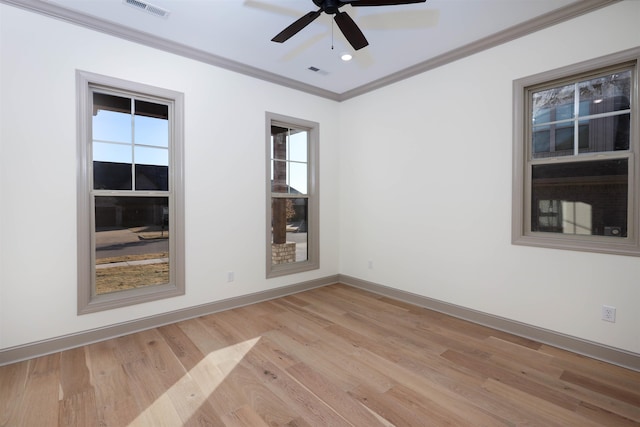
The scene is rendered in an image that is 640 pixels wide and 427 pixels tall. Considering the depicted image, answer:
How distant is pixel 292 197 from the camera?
4418mm

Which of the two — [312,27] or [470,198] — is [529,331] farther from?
[312,27]

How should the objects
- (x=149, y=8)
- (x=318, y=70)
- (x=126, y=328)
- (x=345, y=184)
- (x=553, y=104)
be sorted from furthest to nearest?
(x=345, y=184) → (x=318, y=70) → (x=126, y=328) → (x=553, y=104) → (x=149, y=8)

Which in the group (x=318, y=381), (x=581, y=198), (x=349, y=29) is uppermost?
(x=349, y=29)

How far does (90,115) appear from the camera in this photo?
285 cm

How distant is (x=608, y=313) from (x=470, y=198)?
1.45 metres

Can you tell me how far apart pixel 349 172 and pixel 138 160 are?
2.76 meters

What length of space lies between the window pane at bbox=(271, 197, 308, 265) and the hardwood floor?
1.36 m

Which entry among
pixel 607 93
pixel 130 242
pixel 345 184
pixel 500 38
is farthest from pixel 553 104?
pixel 130 242

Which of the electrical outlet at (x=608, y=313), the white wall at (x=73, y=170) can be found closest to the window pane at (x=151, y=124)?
the white wall at (x=73, y=170)

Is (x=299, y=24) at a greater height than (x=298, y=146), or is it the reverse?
(x=299, y=24)

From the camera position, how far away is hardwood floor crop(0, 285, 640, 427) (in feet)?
6.11

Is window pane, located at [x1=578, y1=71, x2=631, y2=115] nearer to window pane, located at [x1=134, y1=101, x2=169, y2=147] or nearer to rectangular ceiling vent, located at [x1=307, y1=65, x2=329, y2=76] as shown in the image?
rectangular ceiling vent, located at [x1=307, y1=65, x2=329, y2=76]

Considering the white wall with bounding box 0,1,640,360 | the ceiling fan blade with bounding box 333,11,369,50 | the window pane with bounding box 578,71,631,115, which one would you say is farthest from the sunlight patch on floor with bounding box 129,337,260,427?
the window pane with bounding box 578,71,631,115

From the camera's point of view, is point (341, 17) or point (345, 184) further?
point (345, 184)
